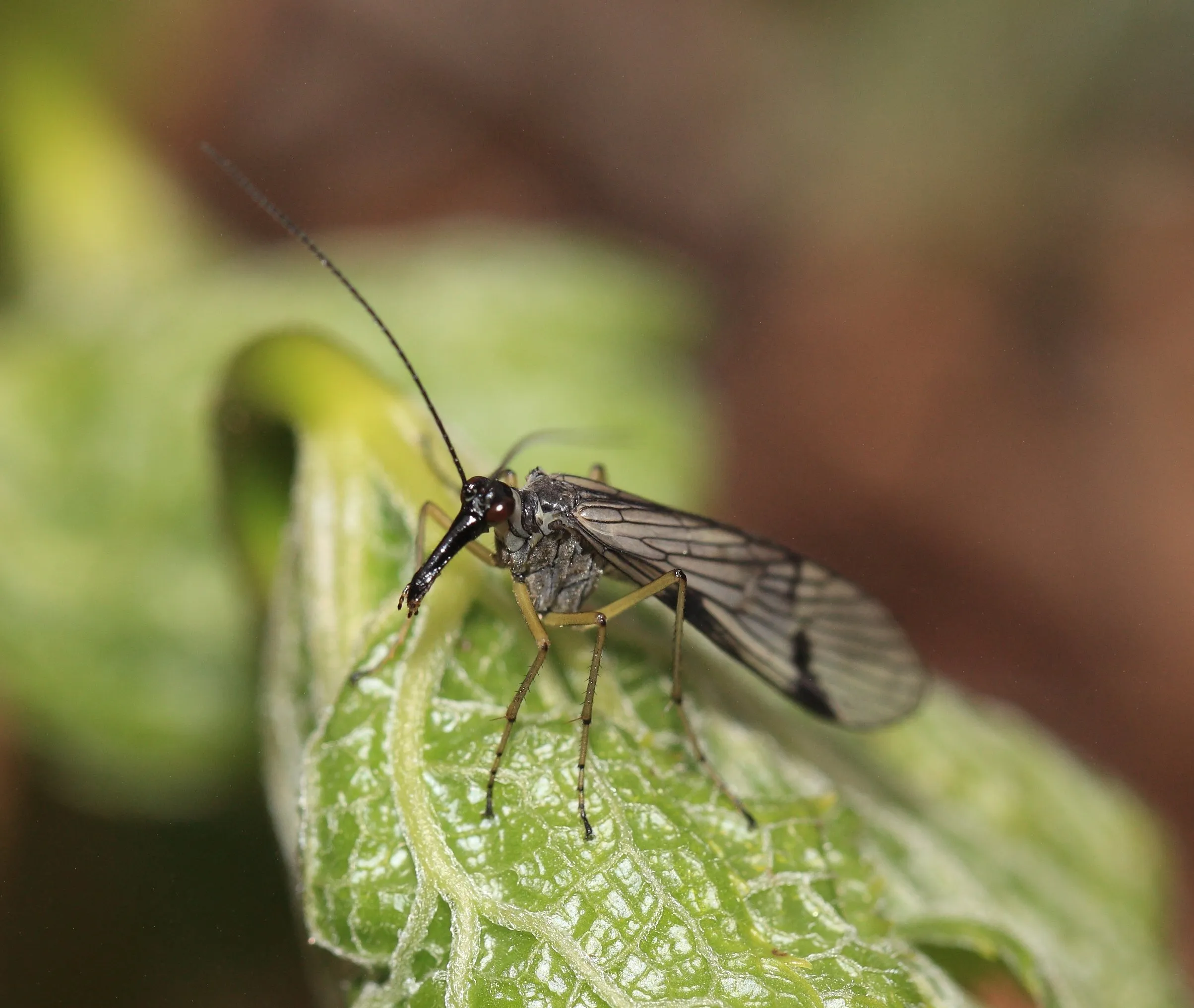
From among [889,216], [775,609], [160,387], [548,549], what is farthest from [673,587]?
[889,216]

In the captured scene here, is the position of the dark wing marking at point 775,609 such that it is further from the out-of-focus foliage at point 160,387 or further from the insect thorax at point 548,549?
the out-of-focus foliage at point 160,387

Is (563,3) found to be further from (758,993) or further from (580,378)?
(758,993)

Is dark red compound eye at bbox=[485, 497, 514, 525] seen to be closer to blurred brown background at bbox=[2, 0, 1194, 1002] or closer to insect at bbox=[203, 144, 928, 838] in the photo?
insect at bbox=[203, 144, 928, 838]

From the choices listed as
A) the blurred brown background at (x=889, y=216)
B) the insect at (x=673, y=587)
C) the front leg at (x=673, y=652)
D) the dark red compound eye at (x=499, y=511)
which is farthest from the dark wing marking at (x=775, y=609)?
the blurred brown background at (x=889, y=216)

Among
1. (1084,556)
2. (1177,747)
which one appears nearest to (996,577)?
(1084,556)

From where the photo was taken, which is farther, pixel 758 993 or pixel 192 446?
pixel 192 446

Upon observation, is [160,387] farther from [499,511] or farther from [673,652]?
[673,652]

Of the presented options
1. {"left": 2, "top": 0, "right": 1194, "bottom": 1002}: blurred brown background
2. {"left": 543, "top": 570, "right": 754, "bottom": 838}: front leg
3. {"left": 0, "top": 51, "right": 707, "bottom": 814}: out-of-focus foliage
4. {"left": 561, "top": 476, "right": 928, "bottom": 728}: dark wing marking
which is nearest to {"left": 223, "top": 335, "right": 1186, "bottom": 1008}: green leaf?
{"left": 543, "top": 570, "right": 754, "bottom": 838}: front leg
